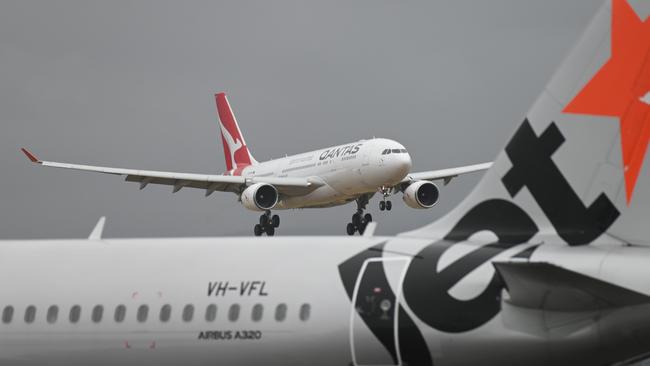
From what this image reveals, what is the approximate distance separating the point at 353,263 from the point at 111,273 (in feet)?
10.1

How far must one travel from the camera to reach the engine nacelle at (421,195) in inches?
2173

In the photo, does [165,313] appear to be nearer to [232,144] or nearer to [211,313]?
[211,313]

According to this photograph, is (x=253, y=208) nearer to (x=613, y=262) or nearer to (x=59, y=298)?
(x=59, y=298)

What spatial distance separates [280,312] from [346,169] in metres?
44.3

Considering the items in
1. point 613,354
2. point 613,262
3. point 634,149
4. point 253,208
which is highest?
point 253,208

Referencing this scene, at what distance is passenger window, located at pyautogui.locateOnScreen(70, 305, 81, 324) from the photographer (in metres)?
14.6

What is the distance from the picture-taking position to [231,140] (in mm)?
78812

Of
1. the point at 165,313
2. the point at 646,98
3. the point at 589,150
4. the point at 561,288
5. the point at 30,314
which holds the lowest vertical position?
the point at 561,288

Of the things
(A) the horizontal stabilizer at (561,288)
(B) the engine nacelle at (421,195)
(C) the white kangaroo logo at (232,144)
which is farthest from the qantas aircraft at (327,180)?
(A) the horizontal stabilizer at (561,288)

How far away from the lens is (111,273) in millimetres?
14797

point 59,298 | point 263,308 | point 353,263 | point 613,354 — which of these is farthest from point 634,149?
point 59,298

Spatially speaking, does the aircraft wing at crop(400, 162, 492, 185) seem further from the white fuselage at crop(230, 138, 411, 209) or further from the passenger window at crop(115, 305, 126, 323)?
the passenger window at crop(115, 305, 126, 323)

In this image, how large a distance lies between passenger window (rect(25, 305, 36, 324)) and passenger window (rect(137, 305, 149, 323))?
1.49m

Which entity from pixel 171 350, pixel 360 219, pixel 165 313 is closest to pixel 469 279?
pixel 171 350
